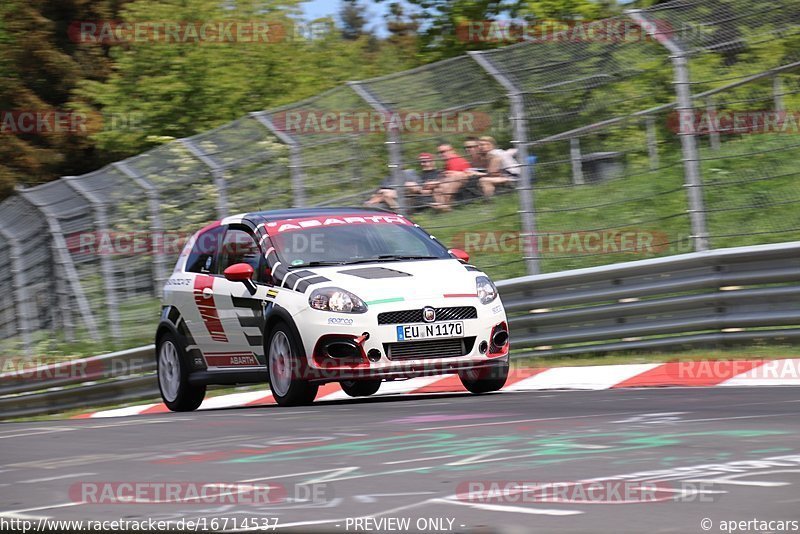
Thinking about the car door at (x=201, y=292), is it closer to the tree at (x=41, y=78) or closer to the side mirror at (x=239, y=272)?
the side mirror at (x=239, y=272)

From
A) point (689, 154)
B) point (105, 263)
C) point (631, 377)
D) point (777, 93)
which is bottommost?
point (631, 377)

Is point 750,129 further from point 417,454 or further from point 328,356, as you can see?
point 417,454

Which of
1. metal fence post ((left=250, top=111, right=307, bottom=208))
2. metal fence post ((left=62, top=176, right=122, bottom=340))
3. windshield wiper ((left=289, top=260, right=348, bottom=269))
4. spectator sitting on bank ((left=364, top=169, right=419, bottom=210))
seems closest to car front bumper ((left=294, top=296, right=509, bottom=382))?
windshield wiper ((left=289, top=260, right=348, bottom=269))

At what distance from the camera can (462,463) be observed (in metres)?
6.10

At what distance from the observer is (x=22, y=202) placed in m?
18.7

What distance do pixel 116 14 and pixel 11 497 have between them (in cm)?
3785

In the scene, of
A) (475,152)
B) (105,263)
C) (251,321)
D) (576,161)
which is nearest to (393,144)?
(475,152)

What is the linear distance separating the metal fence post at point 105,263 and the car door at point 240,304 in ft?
19.4

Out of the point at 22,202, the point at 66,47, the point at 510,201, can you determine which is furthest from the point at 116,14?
the point at 510,201

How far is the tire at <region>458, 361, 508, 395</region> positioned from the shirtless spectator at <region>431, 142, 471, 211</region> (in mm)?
2833

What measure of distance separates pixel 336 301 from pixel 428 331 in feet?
2.21

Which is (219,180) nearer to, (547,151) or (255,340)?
(547,151)

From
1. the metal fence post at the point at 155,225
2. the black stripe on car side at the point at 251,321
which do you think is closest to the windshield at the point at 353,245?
the black stripe on car side at the point at 251,321

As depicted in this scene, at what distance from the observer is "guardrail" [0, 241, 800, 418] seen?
11250 mm
